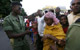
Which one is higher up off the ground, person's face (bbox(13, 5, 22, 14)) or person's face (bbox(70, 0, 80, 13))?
person's face (bbox(70, 0, 80, 13))

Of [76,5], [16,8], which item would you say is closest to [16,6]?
[16,8]

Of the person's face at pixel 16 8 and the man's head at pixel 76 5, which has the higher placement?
the man's head at pixel 76 5

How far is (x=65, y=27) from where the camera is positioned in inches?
131

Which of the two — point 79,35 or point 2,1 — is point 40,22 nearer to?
point 79,35

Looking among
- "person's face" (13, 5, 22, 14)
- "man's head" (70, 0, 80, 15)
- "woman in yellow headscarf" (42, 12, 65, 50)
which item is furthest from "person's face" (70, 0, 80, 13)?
"person's face" (13, 5, 22, 14)

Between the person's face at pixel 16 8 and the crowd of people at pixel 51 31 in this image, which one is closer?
the crowd of people at pixel 51 31

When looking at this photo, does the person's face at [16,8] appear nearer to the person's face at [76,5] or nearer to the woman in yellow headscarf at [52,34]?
the woman in yellow headscarf at [52,34]

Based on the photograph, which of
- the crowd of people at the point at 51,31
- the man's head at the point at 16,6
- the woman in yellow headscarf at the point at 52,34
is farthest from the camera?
the man's head at the point at 16,6

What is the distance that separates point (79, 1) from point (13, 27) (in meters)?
1.43

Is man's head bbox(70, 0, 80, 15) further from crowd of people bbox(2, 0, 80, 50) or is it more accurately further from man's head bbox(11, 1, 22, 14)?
man's head bbox(11, 1, 22, 14)

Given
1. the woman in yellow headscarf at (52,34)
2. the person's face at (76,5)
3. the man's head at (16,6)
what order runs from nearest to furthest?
the person's face at (76,5), the woman in yellow headscarf at (52,34), the man's head at (16,6)

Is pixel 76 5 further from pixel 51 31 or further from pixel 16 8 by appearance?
pixel 16 8

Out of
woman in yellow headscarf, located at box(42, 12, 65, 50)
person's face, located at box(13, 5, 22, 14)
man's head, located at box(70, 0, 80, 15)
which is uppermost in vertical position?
man's head, located at box(70, 0, 80, 15)

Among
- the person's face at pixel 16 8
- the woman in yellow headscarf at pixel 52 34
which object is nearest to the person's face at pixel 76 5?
the woman in yellow headscarf at pixel 52 34
